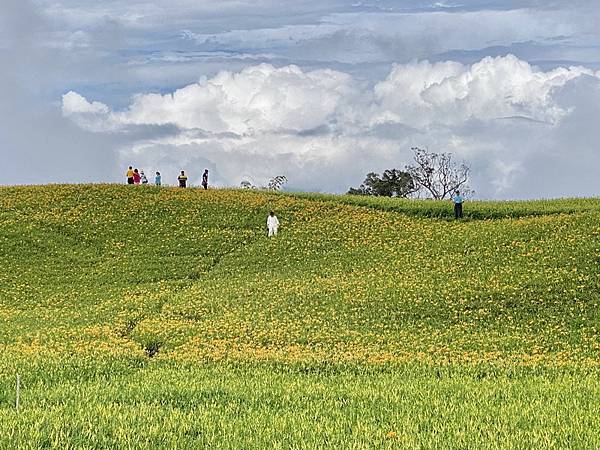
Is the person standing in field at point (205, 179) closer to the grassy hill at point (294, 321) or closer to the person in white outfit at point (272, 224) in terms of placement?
the grassy hill at point (294, 321)

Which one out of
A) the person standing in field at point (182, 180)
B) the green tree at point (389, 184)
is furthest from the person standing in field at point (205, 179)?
the green tree at point (389, 184)

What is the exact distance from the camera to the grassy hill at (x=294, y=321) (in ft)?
34.7

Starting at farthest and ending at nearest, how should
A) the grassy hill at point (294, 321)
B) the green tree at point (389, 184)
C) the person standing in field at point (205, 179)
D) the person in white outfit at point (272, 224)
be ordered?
the green tree at point (389, 184) → the person standing in field at point (205, 179) → the person in white outfit at point (272, 224) → the grassy hill at point (294, 321)

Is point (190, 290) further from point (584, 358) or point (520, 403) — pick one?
point (520, 403)

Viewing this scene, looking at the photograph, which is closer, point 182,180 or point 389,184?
point 182,180

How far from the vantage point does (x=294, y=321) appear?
26828 mm

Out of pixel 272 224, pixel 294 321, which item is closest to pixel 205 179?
pixel 272 224

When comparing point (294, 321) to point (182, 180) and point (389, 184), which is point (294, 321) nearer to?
point (182, 180)

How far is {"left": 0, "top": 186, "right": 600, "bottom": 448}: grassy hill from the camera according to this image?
10.6 metres

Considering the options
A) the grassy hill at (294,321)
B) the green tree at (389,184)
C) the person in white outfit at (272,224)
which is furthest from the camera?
the green tree at (389,184)

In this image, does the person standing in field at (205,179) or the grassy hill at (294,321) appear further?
the person standing in field at (205,179)

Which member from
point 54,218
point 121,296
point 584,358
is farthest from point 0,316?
point 584,358

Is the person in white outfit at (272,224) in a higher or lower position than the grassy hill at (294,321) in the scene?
higher

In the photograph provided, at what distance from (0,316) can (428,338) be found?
17.7 m
